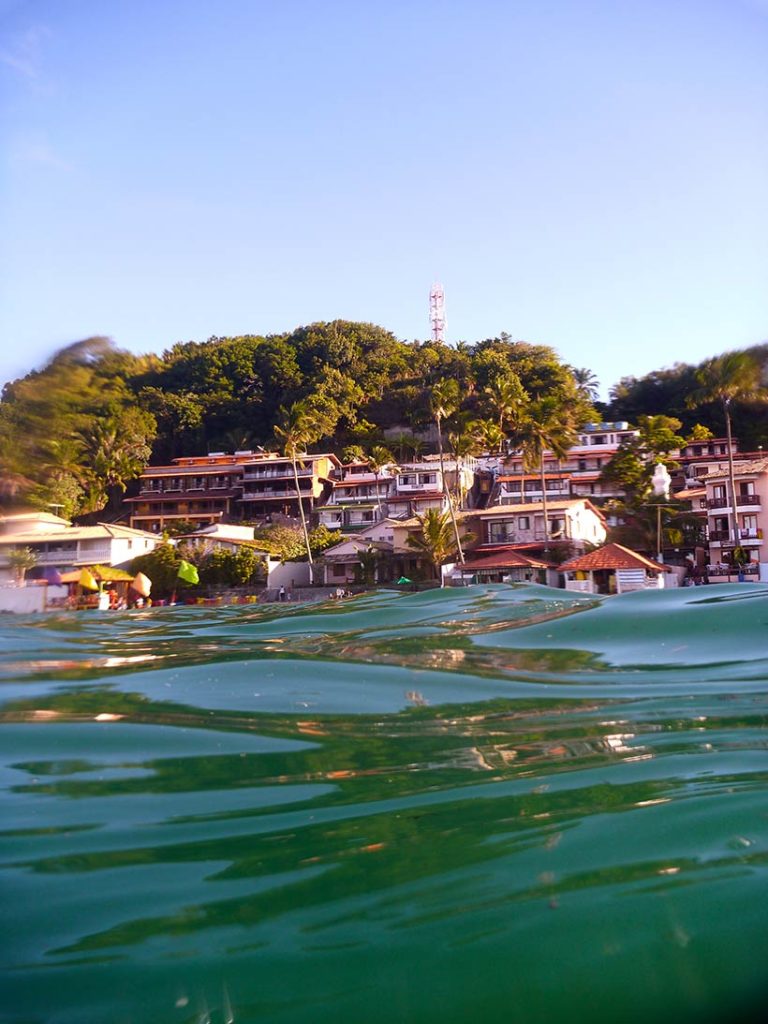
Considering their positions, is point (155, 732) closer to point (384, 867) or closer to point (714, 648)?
point (384, 867)

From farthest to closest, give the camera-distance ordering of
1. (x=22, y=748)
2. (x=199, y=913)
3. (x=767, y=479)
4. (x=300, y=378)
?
(x=300, y=378) < (x=767, y=479) < (x=22, y=748) < (x=199, y=913)

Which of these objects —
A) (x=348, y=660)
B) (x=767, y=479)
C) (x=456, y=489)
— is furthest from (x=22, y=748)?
(x=456, y=489)

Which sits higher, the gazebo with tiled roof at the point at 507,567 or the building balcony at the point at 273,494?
the building balcony at the point at 273,494

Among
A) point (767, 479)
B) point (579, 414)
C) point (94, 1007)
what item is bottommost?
point (94, 1007)

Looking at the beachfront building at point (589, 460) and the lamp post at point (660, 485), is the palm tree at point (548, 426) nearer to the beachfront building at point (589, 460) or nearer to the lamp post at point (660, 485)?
the beachfront building at point (589, 460)

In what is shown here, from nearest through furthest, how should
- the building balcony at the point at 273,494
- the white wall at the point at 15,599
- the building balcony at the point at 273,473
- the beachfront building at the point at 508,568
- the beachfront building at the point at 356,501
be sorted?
the white wall at the point at 15,599
the building balcony at the point at 273,473
the beachfront building at the point at 508,568
the building balcony at the point at 273,494
the beachfront building at the point at 356,501

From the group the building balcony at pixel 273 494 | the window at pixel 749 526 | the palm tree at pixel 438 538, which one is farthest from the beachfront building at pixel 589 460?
the palm tree at pixel 438 538
